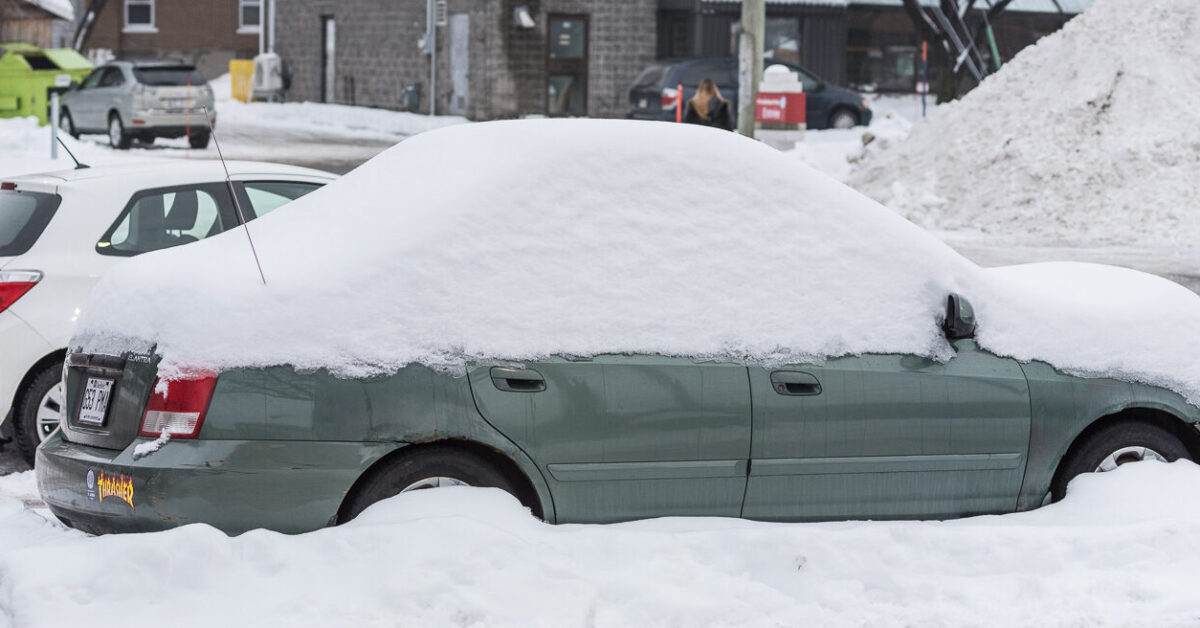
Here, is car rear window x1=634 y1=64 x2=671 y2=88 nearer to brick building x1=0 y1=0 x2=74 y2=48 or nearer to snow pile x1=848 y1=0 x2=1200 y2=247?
snow pile x1=848 y1=0 x2=1200 y2=247

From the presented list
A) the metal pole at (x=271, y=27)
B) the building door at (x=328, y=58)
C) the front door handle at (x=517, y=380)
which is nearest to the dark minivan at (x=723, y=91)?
the building door at (x=328, y=58)

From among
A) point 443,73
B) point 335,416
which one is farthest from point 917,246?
point 443,73

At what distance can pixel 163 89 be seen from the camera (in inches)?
1217

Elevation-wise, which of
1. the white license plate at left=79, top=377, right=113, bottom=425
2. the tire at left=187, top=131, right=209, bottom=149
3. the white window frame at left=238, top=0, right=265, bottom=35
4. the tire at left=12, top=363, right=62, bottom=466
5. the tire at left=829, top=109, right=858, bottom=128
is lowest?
the tire at left=12, top=363, right=62, bottom=466

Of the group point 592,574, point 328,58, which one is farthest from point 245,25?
point 592,574

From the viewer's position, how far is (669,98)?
103 ft

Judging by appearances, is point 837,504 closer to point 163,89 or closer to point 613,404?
point 613,404

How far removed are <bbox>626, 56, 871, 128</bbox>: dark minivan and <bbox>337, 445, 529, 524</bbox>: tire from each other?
2681 centimetres

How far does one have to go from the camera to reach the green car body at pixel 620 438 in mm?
5141

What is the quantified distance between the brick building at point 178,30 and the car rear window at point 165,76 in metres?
25.0

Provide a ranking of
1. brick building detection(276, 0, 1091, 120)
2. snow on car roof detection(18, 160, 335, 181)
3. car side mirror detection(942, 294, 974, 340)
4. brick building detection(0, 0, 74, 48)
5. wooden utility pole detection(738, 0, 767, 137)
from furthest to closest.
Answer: brick building detection(0, 0, 74, 48), brick building detection(276, 0, 1091, 120), wooden utility pole detection(738, 0, 767, 137), snow on car roof detection(18, 160, 335, 181), car side mirror detection(942, 294, 974, 340)

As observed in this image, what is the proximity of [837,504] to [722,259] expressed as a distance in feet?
3.19

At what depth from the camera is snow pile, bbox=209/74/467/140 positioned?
3838 cm

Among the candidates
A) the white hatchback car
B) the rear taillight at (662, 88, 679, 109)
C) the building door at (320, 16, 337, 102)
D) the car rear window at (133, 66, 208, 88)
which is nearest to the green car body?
the white hatchback car
